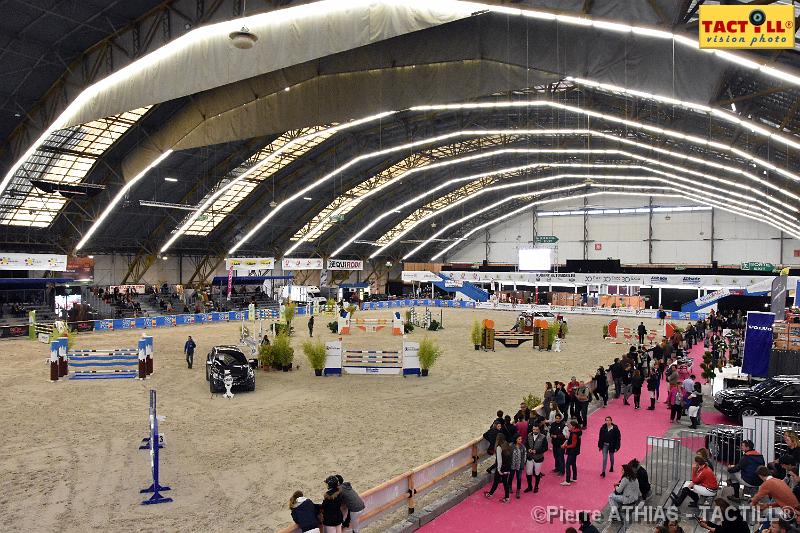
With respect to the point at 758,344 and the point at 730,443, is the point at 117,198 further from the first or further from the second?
the point at 758,344

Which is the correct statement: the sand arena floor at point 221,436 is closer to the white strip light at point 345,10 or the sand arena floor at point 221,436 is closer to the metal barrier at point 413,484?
the metal barrier at point 413,484

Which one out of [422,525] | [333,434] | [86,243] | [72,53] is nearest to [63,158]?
[86,243]

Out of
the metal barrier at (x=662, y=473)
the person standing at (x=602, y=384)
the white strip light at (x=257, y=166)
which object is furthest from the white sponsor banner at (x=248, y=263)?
the metal barrier at (x=662, y=473)

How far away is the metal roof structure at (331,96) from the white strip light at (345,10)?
0.19 feet

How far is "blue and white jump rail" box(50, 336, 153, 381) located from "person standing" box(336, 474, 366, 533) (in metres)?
15.3

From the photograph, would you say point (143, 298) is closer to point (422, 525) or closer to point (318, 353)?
point (318, 353)

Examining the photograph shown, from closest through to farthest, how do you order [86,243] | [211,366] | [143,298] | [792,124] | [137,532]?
[137,532], [211,366], [792,124], [86,243], [143,298]

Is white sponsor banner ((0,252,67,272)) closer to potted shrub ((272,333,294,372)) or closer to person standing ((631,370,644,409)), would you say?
potted shrub ((272,333,294,372))

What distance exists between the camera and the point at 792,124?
1891 centimetres

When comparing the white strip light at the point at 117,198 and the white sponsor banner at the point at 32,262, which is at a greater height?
the white strip light at the point at 117,198

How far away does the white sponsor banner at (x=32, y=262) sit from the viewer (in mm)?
32047

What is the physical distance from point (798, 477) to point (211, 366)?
1558cm

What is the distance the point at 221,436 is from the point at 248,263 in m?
34.0

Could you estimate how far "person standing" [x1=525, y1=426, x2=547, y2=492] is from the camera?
29.7 feet
